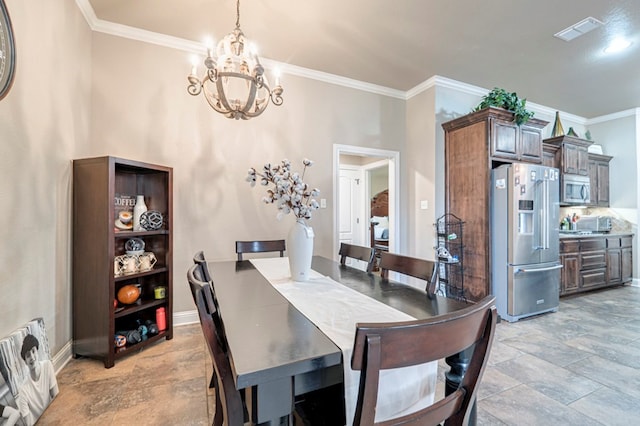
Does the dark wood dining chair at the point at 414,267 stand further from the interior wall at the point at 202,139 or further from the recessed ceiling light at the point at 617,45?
the recessed ceiling light at the point at 617,45

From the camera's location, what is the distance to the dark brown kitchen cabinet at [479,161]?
325cm

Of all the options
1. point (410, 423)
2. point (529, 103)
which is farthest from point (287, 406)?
point (529, 103)

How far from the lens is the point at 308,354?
81 centimetres

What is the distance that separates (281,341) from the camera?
896 millimetres

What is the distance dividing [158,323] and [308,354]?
7.63 ft

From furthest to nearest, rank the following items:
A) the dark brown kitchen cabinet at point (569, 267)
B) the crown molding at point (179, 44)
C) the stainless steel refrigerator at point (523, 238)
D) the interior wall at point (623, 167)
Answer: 1. the interior wall at point (623, 167)
2. the dark brown kitchen cabinet at point (569, 267)
3. the stainless steel refrigerator at point (523, 238)
4. the crown molding at point (179, 44)

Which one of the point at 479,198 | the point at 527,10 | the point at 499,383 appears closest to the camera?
the point at 499,383

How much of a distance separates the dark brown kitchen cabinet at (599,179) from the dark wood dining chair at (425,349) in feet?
18.3

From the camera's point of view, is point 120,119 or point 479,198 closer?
point 120,119

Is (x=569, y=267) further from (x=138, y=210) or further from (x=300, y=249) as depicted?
(x=138, y=210)

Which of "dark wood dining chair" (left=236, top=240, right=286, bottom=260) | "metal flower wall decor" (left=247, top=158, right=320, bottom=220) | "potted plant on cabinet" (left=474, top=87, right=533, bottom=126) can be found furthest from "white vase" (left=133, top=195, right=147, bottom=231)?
"potted plant on cabinet" (left=474, top=87, right=533, bottom=126)

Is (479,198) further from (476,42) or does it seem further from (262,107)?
(262,107)

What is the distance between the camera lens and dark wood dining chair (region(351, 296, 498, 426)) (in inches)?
23.8

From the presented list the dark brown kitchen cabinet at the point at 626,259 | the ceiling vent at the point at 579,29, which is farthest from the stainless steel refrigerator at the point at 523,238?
the dark brown kitchen cabinet at the point at 626,259
